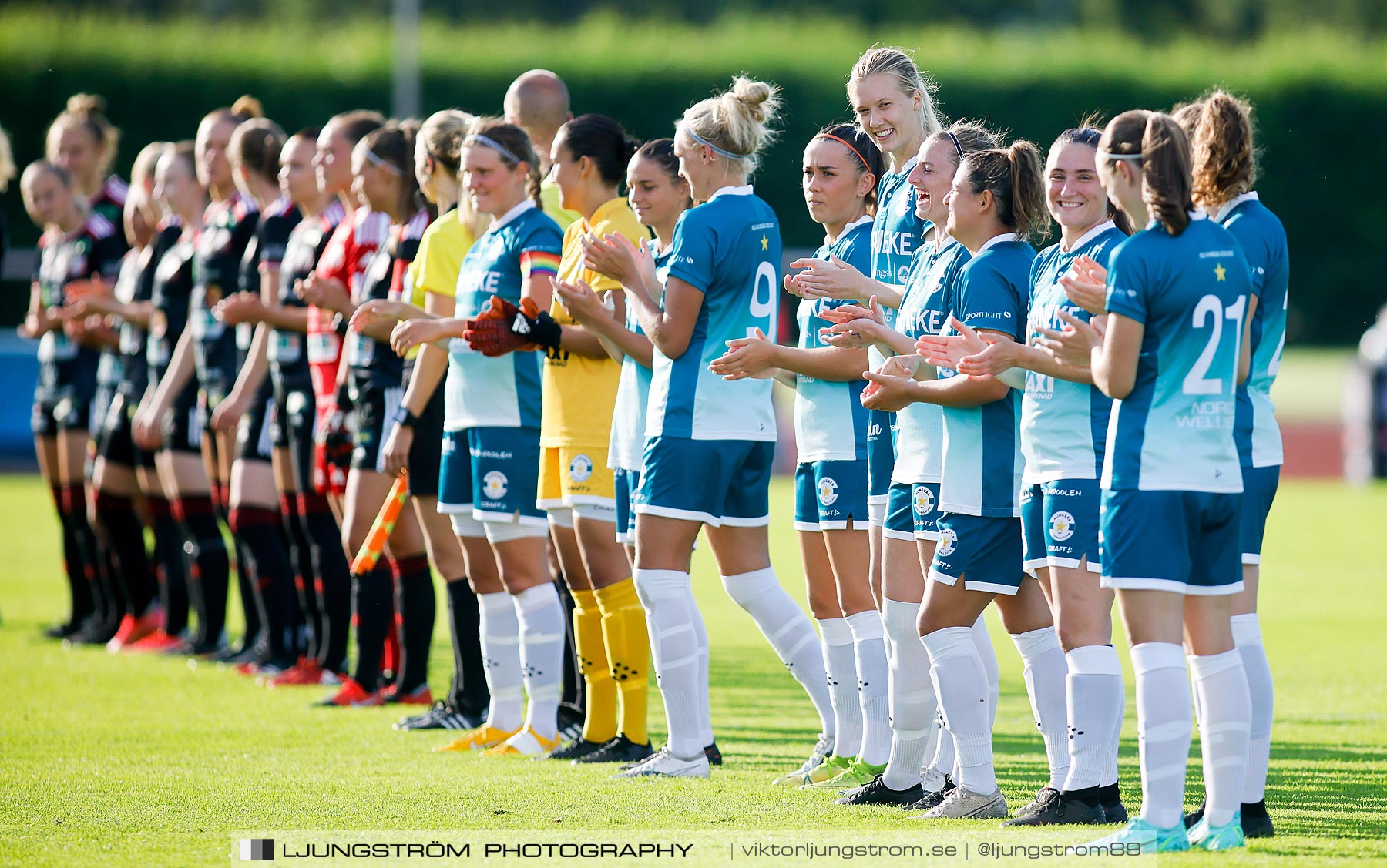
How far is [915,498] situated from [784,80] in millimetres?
27671

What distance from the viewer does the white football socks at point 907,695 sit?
548 centimetres

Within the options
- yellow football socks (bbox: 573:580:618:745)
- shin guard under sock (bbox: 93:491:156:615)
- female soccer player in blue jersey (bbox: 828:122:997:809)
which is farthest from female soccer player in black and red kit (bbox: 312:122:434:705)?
female soccer player in blue jersey (bbox: 828:122:997:809)

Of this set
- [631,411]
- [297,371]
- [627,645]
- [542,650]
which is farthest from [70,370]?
[631,411]

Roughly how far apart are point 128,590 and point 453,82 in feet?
76.6

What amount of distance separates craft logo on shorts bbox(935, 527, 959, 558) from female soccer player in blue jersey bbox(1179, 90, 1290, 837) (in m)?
0.86

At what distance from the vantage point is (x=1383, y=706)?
7762mm

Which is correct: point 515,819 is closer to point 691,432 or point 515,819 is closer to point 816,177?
point 691,432

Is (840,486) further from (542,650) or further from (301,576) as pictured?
(301,576)

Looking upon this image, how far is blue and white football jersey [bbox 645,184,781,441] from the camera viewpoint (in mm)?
5805

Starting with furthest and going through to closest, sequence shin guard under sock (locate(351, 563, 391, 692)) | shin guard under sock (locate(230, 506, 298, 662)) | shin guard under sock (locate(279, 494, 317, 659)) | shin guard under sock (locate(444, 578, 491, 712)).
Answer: shin guard under sock (locate(230, 506, 298, 662)) < shin guard under sock (locate(279, 494, 317, 659)) < shin guard under sock (locate(351, 563, 391, 692)) < shin guard under sock (locate(444, 578, 491, 712))

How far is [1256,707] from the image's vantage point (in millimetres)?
4996

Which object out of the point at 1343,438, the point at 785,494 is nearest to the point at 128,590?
the point at 785,494

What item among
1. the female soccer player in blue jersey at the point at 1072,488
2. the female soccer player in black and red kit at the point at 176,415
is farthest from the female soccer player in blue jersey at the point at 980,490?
the female soccer player in black and red kit at the point at 176,415

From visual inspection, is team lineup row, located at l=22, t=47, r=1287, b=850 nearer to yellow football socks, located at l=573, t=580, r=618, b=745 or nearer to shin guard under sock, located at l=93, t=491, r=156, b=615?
yellow football socks, located at l=573, t=580, r=618, b=745
